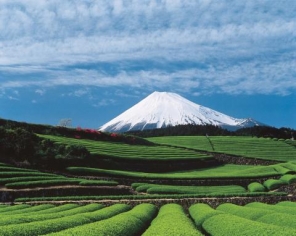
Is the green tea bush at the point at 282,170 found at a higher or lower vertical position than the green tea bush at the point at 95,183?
higher

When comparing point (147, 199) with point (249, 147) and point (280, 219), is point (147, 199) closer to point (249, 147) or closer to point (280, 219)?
point (280, 219)

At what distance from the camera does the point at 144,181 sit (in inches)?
2397

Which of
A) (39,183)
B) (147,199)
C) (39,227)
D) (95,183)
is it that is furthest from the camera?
(95,183)

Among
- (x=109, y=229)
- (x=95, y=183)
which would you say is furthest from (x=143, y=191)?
(x=109, y=229)

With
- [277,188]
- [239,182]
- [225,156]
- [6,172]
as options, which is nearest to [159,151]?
[225,156]

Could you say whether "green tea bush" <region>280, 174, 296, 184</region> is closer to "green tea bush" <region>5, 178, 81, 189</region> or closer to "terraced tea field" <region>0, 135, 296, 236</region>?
"terraced tea field" <region>0, 135, 296, 236</region>

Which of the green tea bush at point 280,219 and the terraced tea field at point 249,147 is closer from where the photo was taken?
the green tea bush at point 280,219

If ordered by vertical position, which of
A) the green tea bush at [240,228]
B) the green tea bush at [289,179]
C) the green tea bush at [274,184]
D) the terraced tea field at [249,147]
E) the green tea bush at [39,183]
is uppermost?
the terraced tea field at [249,147]

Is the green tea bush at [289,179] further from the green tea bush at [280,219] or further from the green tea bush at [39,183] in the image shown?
the green tea bush at [280,219]

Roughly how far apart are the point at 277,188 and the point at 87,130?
177 ft

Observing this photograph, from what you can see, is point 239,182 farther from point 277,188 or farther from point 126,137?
point 126,137

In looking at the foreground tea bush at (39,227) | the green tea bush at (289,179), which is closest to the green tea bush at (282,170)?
the green tea bush at (289,179)

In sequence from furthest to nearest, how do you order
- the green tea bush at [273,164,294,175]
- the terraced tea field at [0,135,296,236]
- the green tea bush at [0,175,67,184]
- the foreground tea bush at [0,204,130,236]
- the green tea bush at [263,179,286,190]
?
the green tea bush at [273,164,294,175] < the green tea bush at [263,179,286,190] < the green tea bush at [0,175,67,184] < the terraced tea field at [0,135,296,236] < the foreground tea bush at [0,204,130,236]

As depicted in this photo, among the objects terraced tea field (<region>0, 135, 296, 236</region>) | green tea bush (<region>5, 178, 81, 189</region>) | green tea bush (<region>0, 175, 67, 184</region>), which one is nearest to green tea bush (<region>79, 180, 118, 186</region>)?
terraced tea field (<region>0, 135, 296, 236</region>)
